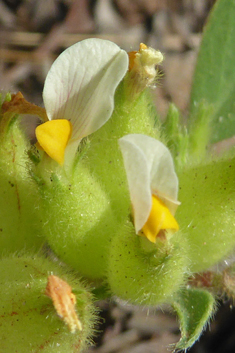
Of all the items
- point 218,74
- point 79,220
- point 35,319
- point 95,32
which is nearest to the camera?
point 35,319

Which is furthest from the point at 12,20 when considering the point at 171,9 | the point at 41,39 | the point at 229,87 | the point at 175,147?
the point at 175,147

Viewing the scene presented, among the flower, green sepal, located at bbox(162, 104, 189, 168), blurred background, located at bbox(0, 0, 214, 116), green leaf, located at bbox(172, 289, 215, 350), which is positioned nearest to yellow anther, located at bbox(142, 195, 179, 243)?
the flower

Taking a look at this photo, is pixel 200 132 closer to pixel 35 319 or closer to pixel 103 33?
pixel 35 319

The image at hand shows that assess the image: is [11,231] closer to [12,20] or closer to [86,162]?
[86,162]

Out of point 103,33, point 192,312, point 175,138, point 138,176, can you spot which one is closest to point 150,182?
point 138,176

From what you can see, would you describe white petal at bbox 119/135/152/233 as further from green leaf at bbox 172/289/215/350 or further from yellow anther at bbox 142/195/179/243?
green leaf at bbox 172/289/215/350
